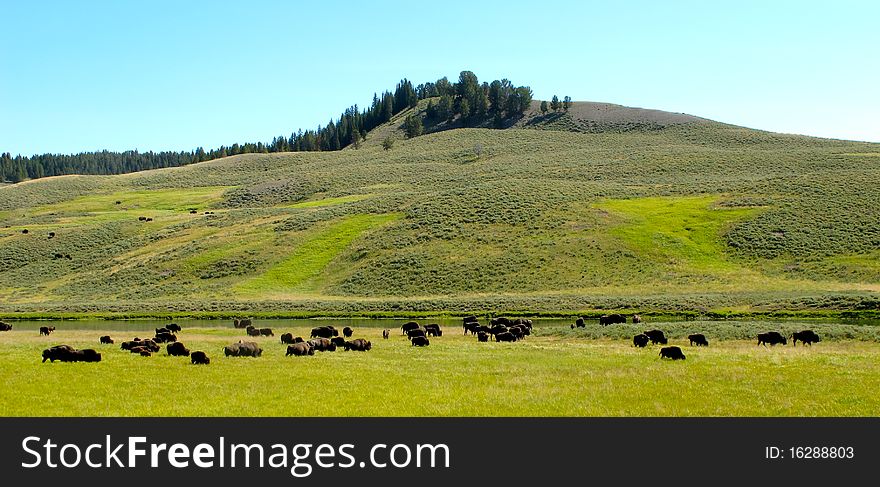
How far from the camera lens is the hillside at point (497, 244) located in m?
64.2

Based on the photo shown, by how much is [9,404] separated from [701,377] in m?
17.3

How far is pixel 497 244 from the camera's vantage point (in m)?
80.4

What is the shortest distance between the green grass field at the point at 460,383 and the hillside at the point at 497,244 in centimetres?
2953

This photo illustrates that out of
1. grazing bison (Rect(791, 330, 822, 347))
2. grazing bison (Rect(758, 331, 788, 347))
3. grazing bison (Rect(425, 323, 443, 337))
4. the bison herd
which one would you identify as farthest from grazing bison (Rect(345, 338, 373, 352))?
grazing bison (Rect(791, 330, 822, 347))

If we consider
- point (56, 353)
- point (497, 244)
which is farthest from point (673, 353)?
point (497, 244)

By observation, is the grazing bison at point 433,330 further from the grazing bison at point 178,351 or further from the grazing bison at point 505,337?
the grazing bison at point 178,351

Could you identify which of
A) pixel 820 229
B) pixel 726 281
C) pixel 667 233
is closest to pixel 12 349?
pixel 726 281

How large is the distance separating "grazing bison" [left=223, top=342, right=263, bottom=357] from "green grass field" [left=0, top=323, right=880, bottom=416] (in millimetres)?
387

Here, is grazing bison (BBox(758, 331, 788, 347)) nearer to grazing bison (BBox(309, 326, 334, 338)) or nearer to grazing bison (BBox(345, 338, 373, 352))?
grazing bison (BBox(345, 338, 373, 352))

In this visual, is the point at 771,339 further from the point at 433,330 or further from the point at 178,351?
the point at 178,351

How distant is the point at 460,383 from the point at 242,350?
11484 mm

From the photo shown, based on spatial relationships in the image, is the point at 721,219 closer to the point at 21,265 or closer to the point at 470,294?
the point at 470,294

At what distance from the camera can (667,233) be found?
79250 mm

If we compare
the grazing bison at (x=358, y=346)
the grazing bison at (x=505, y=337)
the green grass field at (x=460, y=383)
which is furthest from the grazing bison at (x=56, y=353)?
the grazing bison at (x=505, y=337)
